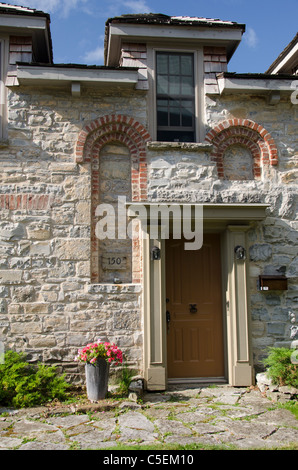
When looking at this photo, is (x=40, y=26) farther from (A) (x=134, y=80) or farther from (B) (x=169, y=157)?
(B) (x=169, y=157)

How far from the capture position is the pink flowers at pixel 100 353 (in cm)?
582

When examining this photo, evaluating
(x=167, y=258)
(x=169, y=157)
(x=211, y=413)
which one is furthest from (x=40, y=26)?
(x=211, y=413)

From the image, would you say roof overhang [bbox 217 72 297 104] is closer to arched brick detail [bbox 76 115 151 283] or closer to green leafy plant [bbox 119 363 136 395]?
arched brick detail [bbox 76 115 151 283]

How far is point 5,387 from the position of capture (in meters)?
5.70

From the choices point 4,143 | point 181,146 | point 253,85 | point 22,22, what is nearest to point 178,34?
point 253,85

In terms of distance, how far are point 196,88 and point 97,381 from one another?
481cm

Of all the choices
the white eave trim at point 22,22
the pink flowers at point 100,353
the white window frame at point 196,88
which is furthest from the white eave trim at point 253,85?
the pink flowers at point 100,353

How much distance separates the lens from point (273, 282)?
262 inches

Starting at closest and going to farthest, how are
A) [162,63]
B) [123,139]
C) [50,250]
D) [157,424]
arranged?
[157,424] → [50,250] → [123,139] → [162,63]

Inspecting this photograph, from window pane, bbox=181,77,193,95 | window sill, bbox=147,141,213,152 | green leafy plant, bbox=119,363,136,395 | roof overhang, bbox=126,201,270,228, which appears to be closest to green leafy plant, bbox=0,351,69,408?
green leafy plant, bbox=119,363,136,395

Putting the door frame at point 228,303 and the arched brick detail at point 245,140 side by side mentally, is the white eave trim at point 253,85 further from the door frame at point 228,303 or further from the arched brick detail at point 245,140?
the door frame at point 228,303

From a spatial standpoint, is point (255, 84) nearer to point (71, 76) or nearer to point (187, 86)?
point (187, 86)

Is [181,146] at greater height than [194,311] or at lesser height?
greater
